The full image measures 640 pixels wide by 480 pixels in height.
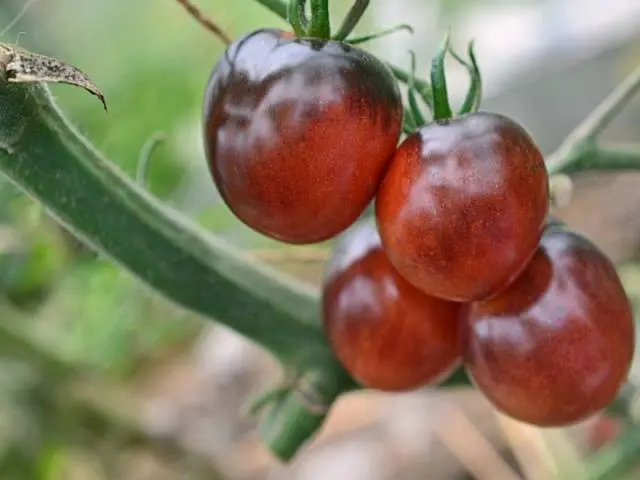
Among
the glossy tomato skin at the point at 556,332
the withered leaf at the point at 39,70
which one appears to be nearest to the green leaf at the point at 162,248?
the withered leaf at the point at 39,70

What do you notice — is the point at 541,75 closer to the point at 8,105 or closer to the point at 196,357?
the point at 196,357

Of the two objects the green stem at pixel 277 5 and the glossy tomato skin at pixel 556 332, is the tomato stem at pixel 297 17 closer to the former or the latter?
the green stem at pixel 277 5

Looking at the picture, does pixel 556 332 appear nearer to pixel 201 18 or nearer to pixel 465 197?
pixel 465 197

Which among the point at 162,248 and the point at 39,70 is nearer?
the point at 39,70

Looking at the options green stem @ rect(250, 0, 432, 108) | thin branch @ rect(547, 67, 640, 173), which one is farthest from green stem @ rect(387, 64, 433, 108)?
thin branch @ rect(547, 67, 640, 173)

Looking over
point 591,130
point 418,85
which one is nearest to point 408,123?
point 418,85

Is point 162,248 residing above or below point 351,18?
below

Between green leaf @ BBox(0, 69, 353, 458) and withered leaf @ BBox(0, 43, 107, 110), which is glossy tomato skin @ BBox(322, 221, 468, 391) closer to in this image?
green leaf @ BBox(0, 69, 353, 458)
